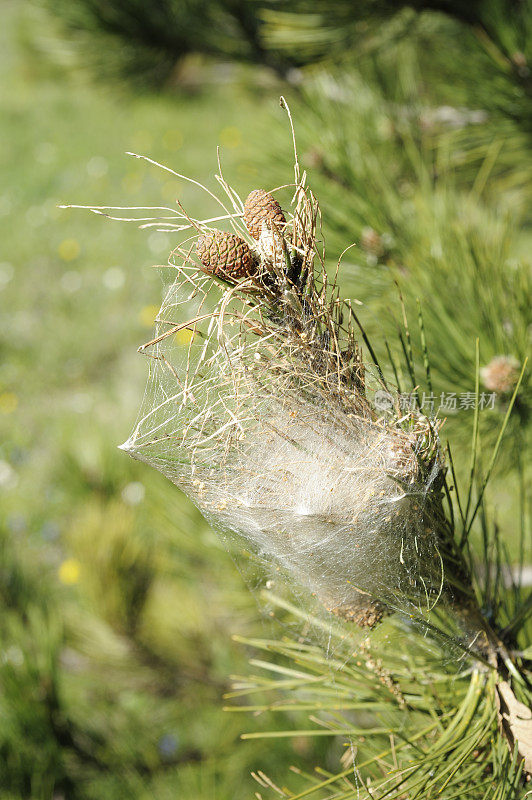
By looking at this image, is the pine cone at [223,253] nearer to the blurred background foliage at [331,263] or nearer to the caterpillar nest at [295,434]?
the caterpillar nest at [295,434]

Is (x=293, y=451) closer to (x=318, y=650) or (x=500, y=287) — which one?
(x=318, y=650)

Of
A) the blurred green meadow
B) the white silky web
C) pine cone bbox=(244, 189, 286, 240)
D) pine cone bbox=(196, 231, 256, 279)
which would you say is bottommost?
the blurred green meadow

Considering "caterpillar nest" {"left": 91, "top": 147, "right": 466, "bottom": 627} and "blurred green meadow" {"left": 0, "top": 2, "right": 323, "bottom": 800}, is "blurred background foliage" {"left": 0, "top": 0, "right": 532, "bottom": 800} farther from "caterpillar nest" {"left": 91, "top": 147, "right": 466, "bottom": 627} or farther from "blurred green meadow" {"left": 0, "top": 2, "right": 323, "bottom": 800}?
"caterpillar nest" {"left": 91, "top": 147, "right": 466, "bottom": 627}

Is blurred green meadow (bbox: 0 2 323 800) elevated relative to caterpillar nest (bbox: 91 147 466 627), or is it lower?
lower

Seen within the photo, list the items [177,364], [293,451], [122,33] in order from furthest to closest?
[122,33]
[177,364]
[293,451]

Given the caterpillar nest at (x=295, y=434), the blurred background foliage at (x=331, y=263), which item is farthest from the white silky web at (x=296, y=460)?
the blurred background foliage at (x=331, y=263)

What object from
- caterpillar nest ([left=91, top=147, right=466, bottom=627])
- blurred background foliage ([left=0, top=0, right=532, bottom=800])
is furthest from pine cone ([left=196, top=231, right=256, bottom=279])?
blurred background foliage ([left=0, top=0, right=532, bottom=800])

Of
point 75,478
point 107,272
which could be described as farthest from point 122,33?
point 107,272
